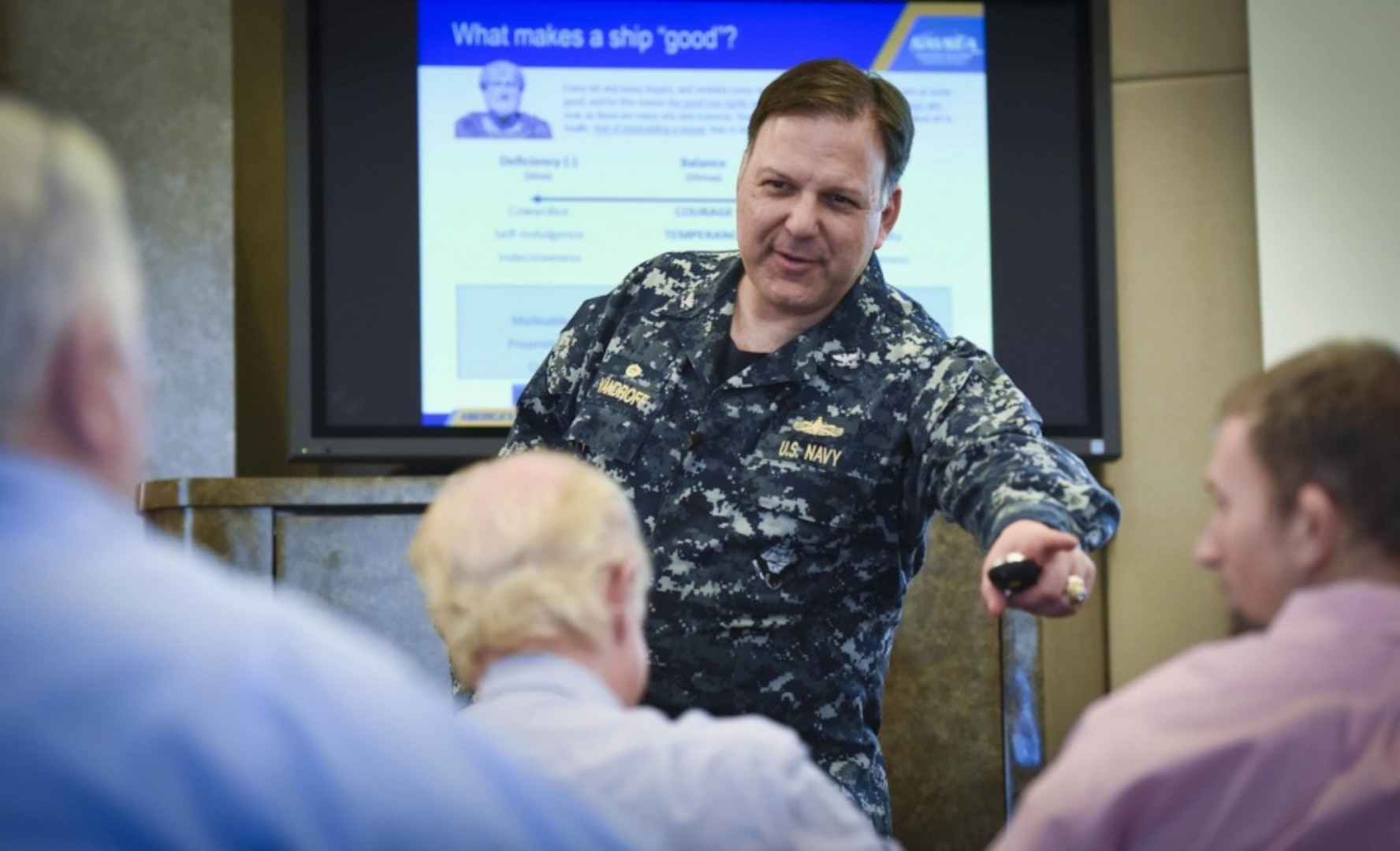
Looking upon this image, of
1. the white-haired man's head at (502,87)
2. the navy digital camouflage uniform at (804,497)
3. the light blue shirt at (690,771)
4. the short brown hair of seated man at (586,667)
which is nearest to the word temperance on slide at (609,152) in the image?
the white-haired man's head at (502,87)

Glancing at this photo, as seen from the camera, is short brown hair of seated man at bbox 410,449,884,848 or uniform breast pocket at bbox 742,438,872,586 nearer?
short brown hair of seated man at bbox 410,449,884,848

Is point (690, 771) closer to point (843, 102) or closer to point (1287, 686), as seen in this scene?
point (1287, 686)

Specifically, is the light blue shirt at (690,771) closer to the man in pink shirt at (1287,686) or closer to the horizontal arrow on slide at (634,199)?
the man in pink shirt at (1287,686)

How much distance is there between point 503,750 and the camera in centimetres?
85

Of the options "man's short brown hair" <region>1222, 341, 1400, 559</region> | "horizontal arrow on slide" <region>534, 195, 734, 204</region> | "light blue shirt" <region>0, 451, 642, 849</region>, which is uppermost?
"horizontal arrow on slide" <region>534, 195, 734, 204</region>

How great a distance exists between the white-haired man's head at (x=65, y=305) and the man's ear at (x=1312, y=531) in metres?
0.91

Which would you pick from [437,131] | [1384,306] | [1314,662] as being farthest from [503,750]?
[1384,306]

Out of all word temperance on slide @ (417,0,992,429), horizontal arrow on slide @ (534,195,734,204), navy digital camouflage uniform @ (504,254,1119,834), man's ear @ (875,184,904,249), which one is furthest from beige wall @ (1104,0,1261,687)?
navy digital camouflage uniform @ (504,254,1119,834)

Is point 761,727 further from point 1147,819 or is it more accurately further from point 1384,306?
point 1384,306

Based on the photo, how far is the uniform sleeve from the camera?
2004mm

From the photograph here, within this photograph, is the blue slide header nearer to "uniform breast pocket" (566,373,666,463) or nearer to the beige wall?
the beige wall

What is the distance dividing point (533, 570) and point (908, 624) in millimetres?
2541

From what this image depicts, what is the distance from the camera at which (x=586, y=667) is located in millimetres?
1431

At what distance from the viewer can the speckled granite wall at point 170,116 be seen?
163 inches
